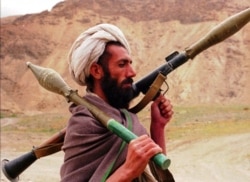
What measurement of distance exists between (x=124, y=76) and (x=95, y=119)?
21 cm

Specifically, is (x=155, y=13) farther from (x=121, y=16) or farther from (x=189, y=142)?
(x=189, y=142)

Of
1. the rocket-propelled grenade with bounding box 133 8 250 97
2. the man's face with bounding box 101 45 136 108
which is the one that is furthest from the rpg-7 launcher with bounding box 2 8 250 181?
the man's face with bounding box 101 45 136 108

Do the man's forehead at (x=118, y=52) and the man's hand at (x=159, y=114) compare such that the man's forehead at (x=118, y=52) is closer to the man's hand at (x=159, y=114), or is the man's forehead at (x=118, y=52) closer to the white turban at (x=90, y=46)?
the white turban at (x=90, y=46)

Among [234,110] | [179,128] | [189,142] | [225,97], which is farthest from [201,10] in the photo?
[189,142]

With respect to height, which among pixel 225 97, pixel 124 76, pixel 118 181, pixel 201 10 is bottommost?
pixel 225 97

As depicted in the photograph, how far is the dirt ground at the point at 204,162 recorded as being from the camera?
1102cm

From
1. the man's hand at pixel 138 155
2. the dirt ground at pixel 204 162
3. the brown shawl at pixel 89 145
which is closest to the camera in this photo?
the man's hand at pixel 138 155

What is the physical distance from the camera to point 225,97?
35969 millimetres

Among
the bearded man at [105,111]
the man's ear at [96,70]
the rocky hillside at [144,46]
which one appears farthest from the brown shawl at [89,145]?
the rocky hillside at [144,46]

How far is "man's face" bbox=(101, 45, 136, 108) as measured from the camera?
215 centimetres

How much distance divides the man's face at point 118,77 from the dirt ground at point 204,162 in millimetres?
8429

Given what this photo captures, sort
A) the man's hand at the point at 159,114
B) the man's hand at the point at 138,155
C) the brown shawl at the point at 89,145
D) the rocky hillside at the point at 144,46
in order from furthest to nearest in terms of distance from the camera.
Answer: the rocky hillside at the point at 144,46, the man's hand at the point at 159,114, the brown shawl at the point at 89,145, the man's hand at the point at 138,155

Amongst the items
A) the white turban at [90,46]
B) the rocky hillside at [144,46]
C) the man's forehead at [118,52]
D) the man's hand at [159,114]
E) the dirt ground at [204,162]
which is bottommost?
the rocky hillside at [144,46]

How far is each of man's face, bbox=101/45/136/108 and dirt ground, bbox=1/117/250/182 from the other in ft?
27.7
